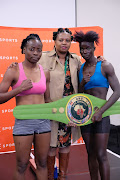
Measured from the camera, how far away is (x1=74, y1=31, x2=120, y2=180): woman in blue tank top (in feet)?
6.79

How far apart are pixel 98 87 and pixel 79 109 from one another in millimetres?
263

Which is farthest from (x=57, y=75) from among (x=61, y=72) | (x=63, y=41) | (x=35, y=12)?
(x=35, y=12)

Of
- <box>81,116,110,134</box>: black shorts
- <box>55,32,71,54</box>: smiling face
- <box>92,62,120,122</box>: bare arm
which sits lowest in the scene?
<box>81,116,110,134</box>: black shorts

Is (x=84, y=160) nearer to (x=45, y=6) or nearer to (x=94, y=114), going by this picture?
(x=94, y=114)

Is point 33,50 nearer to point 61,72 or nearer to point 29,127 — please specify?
point 61,72

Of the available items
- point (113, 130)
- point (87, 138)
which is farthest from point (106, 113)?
point (113, 130)

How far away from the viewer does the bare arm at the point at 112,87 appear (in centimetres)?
205

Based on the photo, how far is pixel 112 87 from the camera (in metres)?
2.09

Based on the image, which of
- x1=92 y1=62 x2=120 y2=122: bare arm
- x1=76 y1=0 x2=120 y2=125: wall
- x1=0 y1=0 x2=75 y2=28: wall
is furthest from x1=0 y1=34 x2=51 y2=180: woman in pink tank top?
x1=0 y1=0 x2=75 y2=28: wall

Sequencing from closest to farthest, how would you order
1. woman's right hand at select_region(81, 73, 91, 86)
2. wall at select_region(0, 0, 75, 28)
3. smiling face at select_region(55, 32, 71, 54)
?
1. woman's right hand at select_region(81, 73, 91, 86)
2. smiling face at select_region(55, 32, 71, 54)
3. wall at select_region(0, 0, 75, 28)

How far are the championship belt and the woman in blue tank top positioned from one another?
2.0 inches

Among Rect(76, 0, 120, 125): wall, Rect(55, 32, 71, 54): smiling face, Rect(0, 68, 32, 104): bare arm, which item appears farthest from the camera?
Rect(76, 0, 120, 125): wall

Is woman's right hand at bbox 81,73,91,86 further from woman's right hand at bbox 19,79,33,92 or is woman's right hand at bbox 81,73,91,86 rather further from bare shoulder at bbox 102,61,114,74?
woman's right hand at bbox 19,79,33,92

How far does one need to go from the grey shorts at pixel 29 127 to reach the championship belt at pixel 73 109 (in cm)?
5
